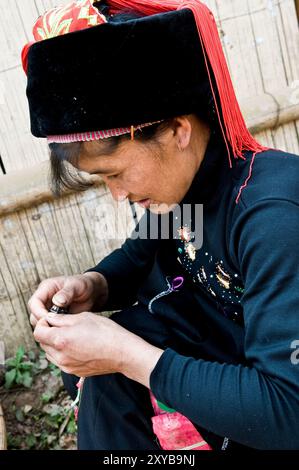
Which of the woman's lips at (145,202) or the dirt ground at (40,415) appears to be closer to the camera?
the woman's lips at (145,202)

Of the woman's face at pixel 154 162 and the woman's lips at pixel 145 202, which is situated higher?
the woman's face at pixel 154 162

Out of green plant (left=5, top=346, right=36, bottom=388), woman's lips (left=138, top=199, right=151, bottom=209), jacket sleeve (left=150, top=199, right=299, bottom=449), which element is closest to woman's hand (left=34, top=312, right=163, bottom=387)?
jacket sleeve (left=150, top=199, right=299, bottom=449)

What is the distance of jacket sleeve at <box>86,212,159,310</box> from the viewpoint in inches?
80.1

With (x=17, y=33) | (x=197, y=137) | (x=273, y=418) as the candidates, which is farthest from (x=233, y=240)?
(x=17, y=33)

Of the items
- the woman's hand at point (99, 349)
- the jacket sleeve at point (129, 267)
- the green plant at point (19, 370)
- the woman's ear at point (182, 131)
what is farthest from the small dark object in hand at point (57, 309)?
the green plant at point (19, 370)

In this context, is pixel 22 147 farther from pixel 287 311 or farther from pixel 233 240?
pixel 287 311

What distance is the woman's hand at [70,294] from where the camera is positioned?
1760 mm

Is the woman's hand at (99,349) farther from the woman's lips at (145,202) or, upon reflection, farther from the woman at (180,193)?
the woman's lips at (145,202)

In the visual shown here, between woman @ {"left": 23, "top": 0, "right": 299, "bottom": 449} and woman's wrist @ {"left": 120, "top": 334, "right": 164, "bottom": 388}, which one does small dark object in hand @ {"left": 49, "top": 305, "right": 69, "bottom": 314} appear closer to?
woman @ {"left": 23, "top": 0, "right": 299, "bottom": 449}

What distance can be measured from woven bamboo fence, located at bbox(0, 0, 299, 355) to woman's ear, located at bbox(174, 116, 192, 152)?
1137 millimetres

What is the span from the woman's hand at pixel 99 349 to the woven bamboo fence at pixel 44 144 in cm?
107

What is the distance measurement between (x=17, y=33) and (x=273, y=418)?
6.13 ft

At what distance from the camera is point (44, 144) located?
2488 millimetres

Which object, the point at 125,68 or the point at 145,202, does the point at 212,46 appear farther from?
the point at 145,202
